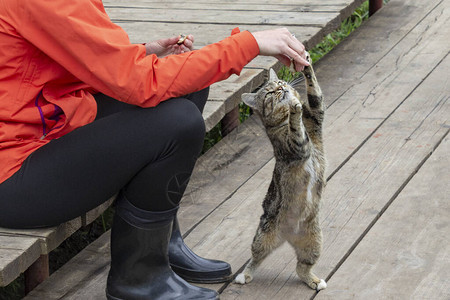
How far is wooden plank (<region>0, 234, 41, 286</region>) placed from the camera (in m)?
2.08

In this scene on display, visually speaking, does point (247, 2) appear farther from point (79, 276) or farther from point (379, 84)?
point (79, 276)

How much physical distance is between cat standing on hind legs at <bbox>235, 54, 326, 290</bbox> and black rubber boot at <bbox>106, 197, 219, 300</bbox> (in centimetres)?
28

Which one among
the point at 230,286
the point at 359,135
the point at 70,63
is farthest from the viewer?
the point at 359,135

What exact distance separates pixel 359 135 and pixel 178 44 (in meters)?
1.35

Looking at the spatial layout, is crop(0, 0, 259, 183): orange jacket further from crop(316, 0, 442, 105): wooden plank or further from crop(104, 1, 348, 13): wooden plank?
crop(104, 1, 348, 13): wooden plank

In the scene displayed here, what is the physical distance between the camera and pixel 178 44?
2613 mm

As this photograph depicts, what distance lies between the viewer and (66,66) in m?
2.10

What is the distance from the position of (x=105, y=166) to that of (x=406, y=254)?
1.10 metres

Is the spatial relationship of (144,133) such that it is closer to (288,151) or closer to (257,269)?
(288,151)

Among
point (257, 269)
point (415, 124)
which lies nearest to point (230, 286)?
point (257, 269)

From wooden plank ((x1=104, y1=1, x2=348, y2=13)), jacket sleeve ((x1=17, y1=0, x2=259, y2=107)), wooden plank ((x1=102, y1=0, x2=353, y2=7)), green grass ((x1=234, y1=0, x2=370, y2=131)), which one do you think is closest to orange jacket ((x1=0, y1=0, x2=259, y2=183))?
jacket sleeve ((x1=17, y1=0, x2=259, y2=107))

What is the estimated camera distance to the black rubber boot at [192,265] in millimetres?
2578

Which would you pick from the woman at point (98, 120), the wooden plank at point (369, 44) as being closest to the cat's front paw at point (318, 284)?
the woman at point (98, 120)

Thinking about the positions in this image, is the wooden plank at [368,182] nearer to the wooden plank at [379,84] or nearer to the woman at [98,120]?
the wooden plank at [379,84]
